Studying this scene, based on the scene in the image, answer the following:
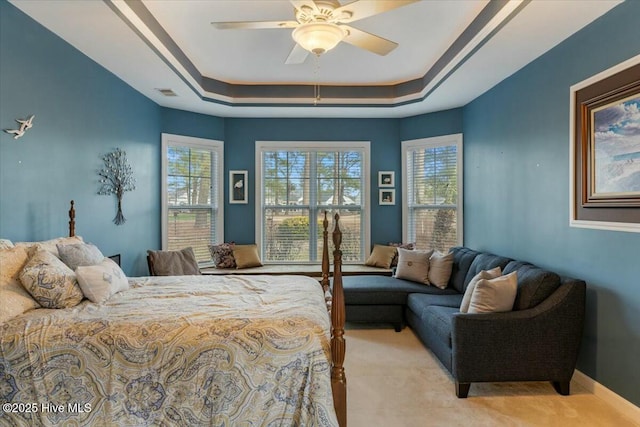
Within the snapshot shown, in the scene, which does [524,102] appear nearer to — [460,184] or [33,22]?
[460,184]

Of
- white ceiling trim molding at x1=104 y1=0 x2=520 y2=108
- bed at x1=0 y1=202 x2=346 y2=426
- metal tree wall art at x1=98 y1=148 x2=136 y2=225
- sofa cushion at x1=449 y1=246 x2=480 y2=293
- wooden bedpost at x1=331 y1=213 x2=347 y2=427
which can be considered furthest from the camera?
sofa cushion at x1=449 y1=246 x2=480 y2=293

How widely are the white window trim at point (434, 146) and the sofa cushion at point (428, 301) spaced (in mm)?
1374

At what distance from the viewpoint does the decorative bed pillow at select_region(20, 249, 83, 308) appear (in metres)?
2.15

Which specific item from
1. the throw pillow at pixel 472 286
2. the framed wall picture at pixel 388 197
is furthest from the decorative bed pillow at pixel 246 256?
the throw pillow at pixel 472 286

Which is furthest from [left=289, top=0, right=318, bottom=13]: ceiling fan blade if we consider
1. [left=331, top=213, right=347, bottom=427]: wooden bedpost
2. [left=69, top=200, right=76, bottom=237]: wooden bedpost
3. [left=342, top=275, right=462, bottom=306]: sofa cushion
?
[left=342, top=275, right=462, bottom=306]: sofa cushion

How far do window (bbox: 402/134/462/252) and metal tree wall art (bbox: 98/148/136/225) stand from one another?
11.9 feet

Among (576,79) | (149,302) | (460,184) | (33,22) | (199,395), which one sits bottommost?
(199,395)

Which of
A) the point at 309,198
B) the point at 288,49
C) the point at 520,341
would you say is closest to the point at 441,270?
the point at 520,341

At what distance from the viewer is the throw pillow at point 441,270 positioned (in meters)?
4.27

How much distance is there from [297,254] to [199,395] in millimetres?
3863

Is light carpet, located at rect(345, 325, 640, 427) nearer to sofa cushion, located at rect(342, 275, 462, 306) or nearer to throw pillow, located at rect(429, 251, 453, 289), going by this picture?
sofa cushion, located at rect(342, 275, 462, 306)

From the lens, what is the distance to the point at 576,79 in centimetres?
293

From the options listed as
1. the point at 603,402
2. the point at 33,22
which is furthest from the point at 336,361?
the point at 33,22

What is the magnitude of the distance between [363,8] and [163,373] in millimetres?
2218
